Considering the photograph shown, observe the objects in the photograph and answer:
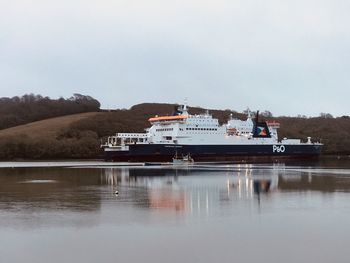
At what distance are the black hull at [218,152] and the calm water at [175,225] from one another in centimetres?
4638

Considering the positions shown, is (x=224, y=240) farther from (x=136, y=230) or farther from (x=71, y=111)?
(x=71, y=111)

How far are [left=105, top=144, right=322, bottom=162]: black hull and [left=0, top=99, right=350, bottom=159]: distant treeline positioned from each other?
2479 cm

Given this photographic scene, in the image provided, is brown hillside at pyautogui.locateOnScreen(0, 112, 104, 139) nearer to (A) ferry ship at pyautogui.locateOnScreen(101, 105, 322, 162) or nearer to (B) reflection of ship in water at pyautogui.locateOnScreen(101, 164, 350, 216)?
(A) ferry ship at pyautogui.locateOnScreen(101, 105, 322, 162)

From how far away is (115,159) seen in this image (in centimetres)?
7631

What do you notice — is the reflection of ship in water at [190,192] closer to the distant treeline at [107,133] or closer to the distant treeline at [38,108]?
the distant treeline at [107,133]

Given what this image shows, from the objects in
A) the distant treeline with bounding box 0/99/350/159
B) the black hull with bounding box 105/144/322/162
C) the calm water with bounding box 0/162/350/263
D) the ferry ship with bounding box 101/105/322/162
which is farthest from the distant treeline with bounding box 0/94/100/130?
the calm water with bounding box 0/162/350/263

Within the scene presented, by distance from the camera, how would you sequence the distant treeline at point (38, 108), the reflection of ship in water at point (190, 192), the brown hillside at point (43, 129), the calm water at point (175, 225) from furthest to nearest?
the distant treeline at point (38, 108) → the brown hillside at point (43, 129) → the reflection of ship in water at point (190, 192) → the calm water at point (175, 225)

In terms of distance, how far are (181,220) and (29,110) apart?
135 metres

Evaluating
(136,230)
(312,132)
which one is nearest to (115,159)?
(136,230)

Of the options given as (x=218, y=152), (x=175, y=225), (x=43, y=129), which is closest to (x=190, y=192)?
(x=175, y=225)

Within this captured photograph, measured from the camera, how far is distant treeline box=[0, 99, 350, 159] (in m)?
97.6

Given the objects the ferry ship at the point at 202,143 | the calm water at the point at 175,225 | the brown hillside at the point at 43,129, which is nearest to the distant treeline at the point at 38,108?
the brown hillside at the point at 43,129

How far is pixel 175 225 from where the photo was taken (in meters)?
17.2

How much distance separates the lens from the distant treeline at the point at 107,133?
Answer: 3841 inches
